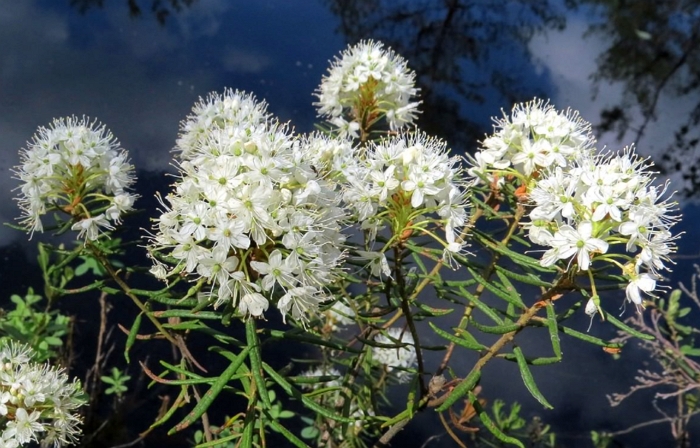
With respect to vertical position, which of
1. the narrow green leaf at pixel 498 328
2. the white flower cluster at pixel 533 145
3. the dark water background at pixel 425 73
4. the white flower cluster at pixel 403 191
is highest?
the dark water background at pixel 425 73

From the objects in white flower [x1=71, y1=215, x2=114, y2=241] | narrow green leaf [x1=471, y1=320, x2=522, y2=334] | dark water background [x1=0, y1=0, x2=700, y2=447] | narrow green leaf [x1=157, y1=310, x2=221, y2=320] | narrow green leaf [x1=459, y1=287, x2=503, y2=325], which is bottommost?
narrow green leaf [x1=157, y1=310, x2=221, y2=320]

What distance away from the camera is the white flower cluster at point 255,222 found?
2.21 ft

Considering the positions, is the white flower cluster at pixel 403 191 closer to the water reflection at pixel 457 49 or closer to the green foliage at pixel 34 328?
the green foliage at pixel 34 328

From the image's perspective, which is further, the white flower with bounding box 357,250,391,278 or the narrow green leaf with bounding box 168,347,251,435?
the white flower with bounding box 357,250,391,278

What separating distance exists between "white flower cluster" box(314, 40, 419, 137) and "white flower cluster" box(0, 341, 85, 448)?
70cm

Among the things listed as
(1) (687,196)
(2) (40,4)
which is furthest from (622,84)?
(2) (40,4)

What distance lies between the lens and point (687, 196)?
229 centimetres

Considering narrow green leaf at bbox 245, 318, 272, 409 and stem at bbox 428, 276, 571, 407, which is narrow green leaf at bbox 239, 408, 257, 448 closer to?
narrow green leaf at bbox 245, 318, 272, 409

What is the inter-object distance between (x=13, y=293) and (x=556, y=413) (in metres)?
1.70

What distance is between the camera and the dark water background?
6.19 ft

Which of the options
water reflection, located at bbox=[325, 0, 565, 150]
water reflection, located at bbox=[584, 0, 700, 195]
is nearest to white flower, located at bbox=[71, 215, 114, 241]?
water reflection, located at bbox=[325, 0, 565, 150]

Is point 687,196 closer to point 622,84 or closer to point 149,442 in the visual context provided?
point 622,84

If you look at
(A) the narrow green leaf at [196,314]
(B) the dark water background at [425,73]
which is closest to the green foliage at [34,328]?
(B) the dark water background at [425,73]

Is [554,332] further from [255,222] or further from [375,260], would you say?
[255,222]
